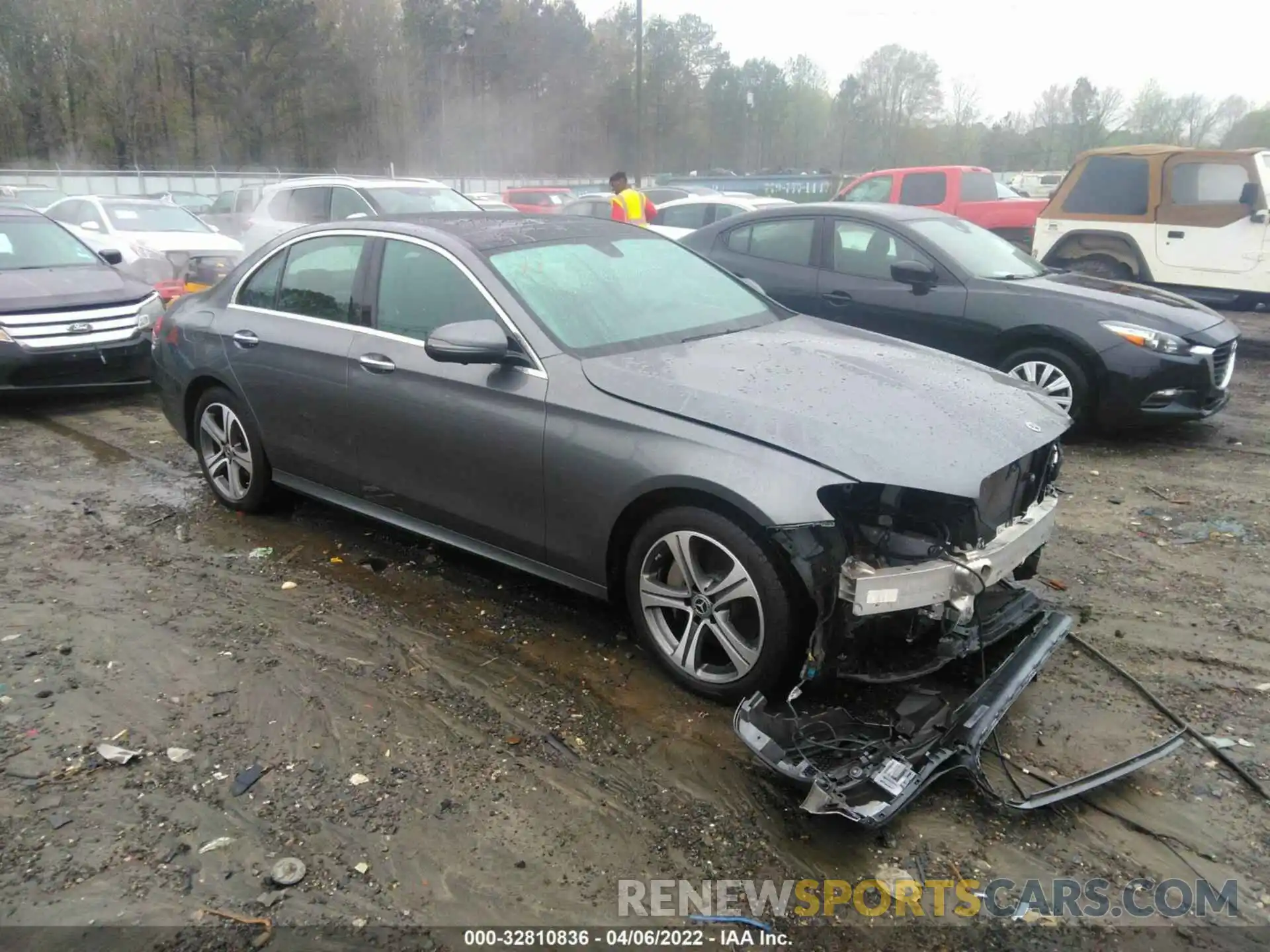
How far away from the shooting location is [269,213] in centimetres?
1194

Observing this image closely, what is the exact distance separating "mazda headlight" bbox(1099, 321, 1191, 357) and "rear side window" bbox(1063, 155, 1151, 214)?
4.58 metres

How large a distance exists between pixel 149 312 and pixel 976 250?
23.0 feet

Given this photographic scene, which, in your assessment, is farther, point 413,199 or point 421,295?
point 413,199

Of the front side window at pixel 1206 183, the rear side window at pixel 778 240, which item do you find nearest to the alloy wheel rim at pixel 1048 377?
the rear side window at pixel 778 240

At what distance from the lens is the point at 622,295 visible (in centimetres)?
409

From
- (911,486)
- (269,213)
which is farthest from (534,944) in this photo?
(269,213)

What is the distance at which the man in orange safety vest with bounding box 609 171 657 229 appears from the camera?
1138 cm

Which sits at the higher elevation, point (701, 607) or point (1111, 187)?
point (1111, 187)

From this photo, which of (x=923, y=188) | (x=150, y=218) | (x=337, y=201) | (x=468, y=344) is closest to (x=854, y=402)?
(x=468, y=344)

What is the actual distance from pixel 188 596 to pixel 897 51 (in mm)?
73695

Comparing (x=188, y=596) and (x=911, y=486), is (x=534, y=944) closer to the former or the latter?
(x=911, y=486)

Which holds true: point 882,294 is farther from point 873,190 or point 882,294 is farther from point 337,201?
point 873,190

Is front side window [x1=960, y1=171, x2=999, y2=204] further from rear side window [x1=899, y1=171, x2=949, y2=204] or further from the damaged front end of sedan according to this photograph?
the damaged front end of sedan

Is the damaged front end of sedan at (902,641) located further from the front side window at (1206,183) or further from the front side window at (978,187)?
the front side window at (978,187)
